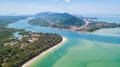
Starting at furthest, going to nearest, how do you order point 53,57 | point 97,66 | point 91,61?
point 53,57, point 91,61, point 97,66

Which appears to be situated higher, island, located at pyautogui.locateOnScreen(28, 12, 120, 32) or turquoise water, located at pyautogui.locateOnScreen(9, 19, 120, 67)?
turquoise water, located at pyautogui.locateOnScreen(9, 19, 120, 67)

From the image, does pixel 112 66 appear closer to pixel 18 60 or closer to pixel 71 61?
pixel 71 61


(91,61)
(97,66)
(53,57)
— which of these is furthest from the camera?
(53,57)

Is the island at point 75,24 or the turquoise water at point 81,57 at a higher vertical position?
the turquoise water at point 81,57

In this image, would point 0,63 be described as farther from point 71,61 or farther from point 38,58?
point 71,61

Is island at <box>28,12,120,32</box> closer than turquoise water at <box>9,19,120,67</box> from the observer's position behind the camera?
No

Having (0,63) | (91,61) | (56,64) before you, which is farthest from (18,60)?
(91,61)

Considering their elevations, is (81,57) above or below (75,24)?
above

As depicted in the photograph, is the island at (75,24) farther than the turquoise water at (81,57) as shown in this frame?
Yes

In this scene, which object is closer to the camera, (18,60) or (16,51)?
(18,60)

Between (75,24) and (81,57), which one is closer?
(81,57)
